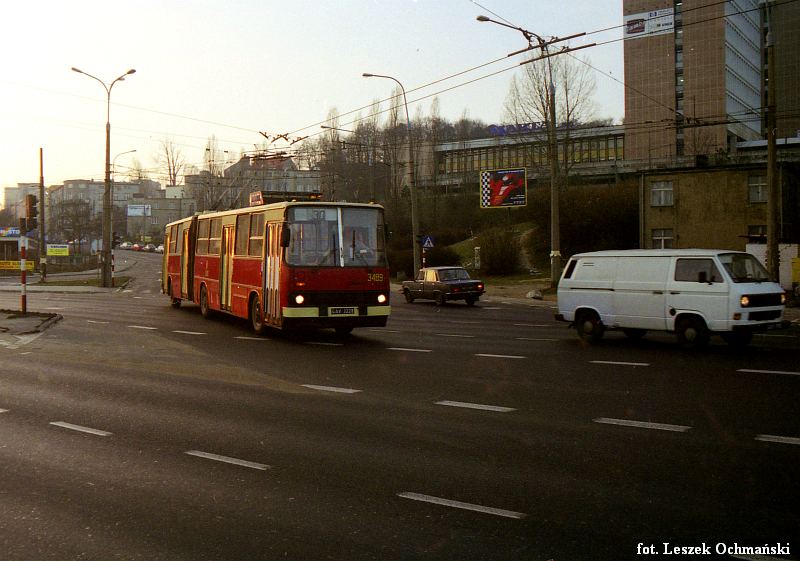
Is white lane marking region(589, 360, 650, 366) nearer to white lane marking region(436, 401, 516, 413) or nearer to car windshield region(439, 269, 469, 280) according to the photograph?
white lane marking region(436, 401, 516, 413)

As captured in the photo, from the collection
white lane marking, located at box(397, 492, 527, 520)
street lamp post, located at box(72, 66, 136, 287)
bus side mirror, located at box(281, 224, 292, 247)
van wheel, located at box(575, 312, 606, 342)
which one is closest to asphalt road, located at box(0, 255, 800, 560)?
white lane marking, located at box(397, 492, 527, 520)

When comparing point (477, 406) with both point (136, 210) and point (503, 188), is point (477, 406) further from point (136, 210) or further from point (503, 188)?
point (136, 210)

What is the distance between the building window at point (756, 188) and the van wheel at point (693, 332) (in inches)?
1306

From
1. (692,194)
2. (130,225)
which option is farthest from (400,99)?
(130,225)

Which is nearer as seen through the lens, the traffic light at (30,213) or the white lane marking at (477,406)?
the white lane marking at (477,406)

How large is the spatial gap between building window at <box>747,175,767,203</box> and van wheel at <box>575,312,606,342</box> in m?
32.3

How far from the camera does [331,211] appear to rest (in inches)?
679

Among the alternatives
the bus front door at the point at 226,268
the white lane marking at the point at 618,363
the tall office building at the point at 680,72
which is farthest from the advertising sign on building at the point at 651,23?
the white lane marking at the point at 618,363

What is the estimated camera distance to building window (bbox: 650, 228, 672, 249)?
156 ft

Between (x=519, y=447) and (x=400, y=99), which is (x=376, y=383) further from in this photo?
(x=400, y=99)

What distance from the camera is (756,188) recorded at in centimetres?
4459

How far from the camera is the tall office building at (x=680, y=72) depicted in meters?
94.6

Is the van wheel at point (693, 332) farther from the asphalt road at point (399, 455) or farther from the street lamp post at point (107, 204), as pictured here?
the street lamp post at point (107, 204)

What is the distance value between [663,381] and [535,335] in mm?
7603
